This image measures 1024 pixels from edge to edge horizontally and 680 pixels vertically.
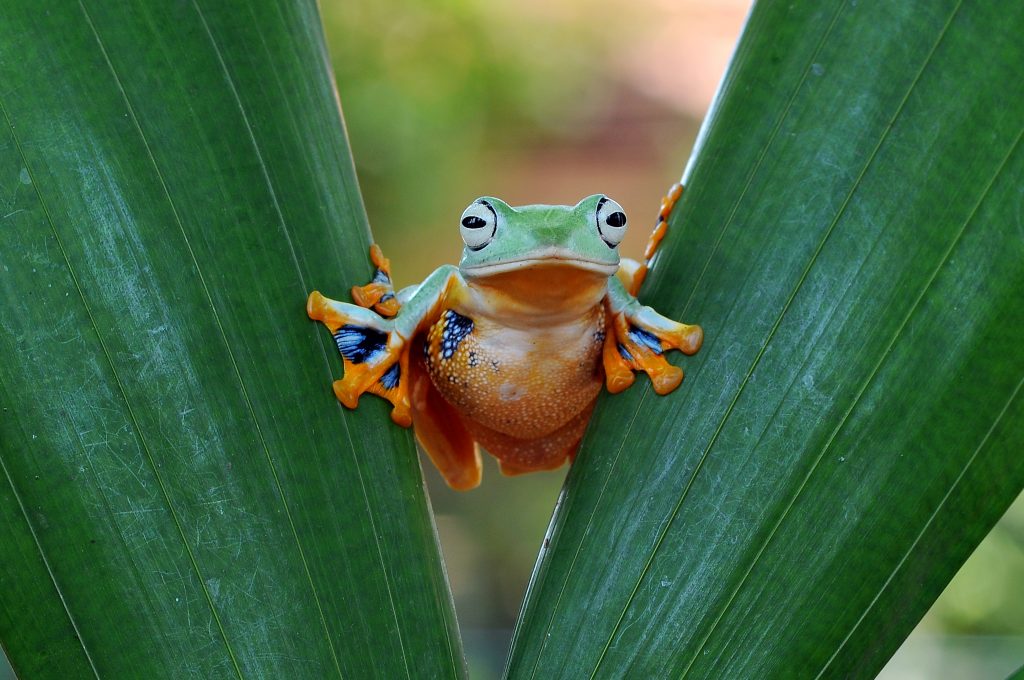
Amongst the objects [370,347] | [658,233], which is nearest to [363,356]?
[370,347]

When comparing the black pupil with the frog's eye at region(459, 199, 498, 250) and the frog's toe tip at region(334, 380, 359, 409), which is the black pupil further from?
the frog's toe tip at region(334, 380, 359, 409)

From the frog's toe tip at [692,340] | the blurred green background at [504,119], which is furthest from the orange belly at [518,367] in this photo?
the blurred green background at [504,119]

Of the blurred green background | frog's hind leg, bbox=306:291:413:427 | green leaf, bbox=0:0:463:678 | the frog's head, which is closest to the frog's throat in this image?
the frog's head

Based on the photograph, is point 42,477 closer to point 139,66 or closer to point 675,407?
point 139,66

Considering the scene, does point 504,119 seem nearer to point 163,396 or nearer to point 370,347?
point 370,347

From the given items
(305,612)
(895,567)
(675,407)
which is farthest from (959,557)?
(305,612)

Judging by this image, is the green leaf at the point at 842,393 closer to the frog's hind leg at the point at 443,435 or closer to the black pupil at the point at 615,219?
the black pupil at the point at 615,219
